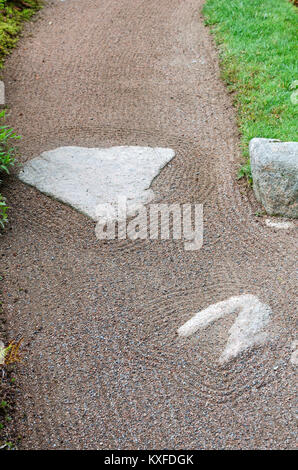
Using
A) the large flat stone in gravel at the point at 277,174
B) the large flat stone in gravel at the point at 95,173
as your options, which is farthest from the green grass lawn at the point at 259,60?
the large flat stone in gravel at the point at 95,173

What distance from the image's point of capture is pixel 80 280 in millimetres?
3529

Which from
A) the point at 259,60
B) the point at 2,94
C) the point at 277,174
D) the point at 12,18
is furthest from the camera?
the point at 12,18

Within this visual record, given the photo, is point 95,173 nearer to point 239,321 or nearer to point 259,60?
point 239,321

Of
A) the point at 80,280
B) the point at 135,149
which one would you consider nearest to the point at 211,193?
the point at 135,149

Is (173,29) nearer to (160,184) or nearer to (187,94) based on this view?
(187,94)

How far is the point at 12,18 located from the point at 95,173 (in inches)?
156

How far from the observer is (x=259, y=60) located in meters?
5.93

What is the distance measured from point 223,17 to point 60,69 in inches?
99.4

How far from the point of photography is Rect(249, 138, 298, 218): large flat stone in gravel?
3863 millimetres

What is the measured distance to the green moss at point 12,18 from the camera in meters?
6.48

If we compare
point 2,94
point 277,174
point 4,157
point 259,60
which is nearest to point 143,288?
point 277,174

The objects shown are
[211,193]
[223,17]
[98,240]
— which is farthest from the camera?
[223,17]

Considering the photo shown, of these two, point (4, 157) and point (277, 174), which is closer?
point (277, 174)
